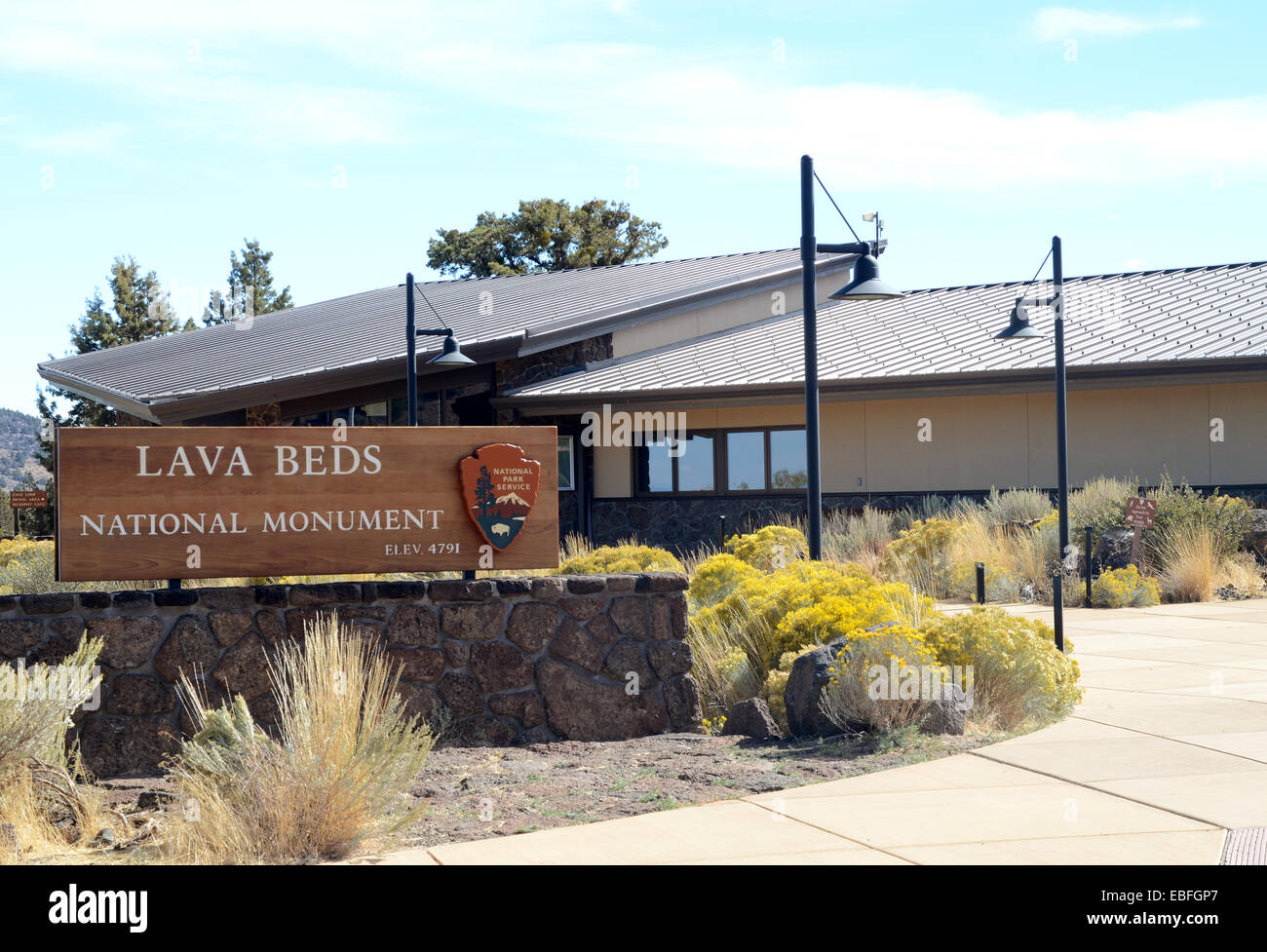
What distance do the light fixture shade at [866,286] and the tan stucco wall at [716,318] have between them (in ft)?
42.5

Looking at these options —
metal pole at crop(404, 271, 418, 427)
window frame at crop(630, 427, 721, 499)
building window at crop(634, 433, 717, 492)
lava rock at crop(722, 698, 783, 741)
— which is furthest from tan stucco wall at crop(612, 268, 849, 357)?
lava rock at crop(722, 698, 783, 741)

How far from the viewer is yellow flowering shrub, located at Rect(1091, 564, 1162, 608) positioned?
15.4 m

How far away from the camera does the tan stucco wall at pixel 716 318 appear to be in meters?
25.6

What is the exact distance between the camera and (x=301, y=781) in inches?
230

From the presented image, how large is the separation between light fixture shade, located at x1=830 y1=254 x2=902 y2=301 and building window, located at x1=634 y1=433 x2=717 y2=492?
36.2 ft

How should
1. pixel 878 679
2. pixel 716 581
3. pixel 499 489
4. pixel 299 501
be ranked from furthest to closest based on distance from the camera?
pixel 716 581 → pixel 499 489 → pixel 299 501 → pixel 878 679

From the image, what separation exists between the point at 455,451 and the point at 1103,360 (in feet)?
48.5

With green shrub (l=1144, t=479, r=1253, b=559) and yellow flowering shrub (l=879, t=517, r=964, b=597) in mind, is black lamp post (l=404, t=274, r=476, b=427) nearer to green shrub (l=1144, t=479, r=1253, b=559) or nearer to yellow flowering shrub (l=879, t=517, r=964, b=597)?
yellow flowering shrub (l=879, t=517, r=964, b=597)

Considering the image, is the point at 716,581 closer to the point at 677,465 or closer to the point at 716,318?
the point at 677,465

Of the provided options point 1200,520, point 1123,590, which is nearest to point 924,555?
point 1123,590

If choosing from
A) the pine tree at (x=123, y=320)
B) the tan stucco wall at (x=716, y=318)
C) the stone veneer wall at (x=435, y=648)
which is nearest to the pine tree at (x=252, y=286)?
the pine tree at (x=123, y=320)

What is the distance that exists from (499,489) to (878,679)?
298 centimetres
